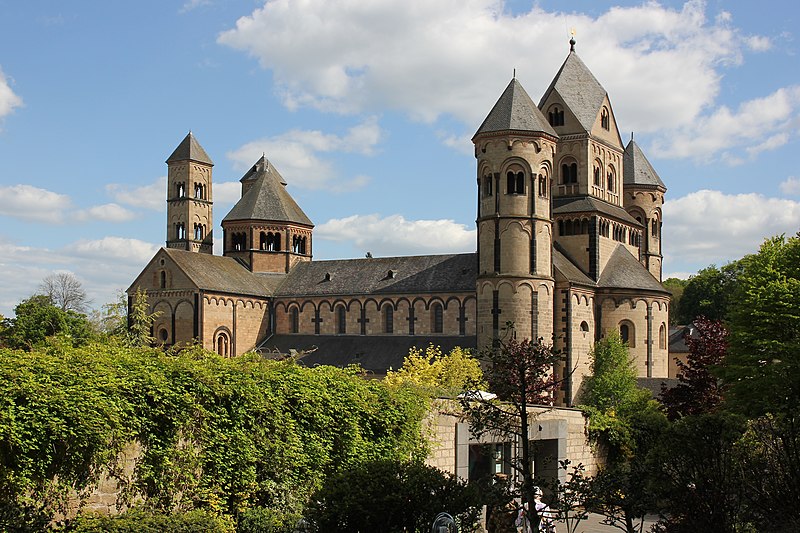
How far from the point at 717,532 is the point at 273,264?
206ft

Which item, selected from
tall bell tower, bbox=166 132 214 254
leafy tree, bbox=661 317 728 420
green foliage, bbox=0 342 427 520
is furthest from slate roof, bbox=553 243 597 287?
tall bell tower, bbox=166 132 214 254

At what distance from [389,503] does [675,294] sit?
109 m

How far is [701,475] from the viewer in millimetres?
16141

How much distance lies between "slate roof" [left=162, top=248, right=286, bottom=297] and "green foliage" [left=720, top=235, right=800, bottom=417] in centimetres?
3941

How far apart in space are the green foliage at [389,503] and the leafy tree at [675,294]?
87.0m

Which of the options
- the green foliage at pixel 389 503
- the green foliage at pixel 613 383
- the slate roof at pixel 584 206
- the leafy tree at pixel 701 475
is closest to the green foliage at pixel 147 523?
the green foliage at pixel 389 503

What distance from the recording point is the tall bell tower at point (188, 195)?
9694 centimetres

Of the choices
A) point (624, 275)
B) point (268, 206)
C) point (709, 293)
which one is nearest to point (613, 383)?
point (624, 275)

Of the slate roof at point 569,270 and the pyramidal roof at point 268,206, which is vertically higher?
the pyramidal roof at point 268,206

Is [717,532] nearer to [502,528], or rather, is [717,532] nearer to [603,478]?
[603,478]

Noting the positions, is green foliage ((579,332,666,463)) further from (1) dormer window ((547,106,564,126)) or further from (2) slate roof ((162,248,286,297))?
(2) slate roof ((162,248,286,297))

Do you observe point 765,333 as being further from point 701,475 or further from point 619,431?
point 701,475

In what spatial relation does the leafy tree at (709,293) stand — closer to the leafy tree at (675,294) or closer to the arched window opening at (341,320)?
the leafy tree at (675,294)

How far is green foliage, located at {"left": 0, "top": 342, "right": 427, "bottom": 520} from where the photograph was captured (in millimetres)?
16328
